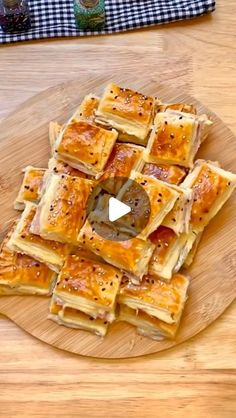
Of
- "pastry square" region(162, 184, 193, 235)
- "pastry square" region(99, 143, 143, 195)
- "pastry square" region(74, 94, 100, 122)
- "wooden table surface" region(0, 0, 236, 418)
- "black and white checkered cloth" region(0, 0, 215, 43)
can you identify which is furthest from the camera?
"black and white checkered cloth" region(0, 0, 215, 43)

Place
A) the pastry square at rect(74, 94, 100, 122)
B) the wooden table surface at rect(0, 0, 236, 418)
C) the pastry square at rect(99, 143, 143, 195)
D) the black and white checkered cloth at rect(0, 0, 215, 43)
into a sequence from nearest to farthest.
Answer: the wooden table surface at rect(0, 0, 236, 418) → the pastry square at rect(99, 143, 143, 195) → the pastry square at rect(74, 94, 100, 122) → the black and white checkered cloth at rect(0, 0, 215, 43)

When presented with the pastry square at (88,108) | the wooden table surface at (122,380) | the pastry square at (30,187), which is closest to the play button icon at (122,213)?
the pastry square at (30,187)

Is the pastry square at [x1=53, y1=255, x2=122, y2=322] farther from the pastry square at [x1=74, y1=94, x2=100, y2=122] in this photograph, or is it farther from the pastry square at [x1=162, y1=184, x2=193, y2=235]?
the pastry square at [x1=74, y1=94, x2=100, y2=122]

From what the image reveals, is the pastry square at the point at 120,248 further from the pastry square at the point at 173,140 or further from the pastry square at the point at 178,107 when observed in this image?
the pastry square at the point at 178,107

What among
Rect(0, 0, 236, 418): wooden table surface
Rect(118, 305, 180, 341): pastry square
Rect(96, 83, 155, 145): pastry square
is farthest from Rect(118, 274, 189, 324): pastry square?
Rect(96, 83, 155, 145): pastry square

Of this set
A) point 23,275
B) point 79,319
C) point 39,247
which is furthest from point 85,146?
point 79,319
